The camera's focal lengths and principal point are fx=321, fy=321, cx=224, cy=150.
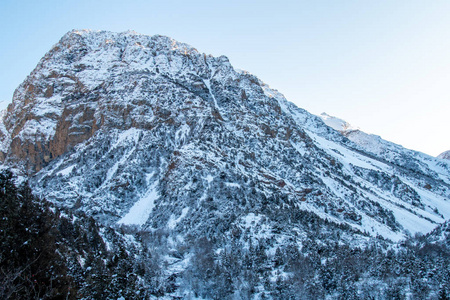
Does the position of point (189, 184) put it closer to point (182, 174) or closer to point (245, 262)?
point (182, 174)

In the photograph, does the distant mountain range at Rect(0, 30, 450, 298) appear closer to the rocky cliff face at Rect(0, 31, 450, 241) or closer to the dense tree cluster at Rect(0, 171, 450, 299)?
the rocky cliff face at Rect(0, 31, 450, 241)

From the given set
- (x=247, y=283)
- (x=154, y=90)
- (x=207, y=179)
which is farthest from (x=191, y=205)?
(x=154, y=90)

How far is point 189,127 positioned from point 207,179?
4827 cm

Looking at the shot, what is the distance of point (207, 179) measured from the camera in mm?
126625

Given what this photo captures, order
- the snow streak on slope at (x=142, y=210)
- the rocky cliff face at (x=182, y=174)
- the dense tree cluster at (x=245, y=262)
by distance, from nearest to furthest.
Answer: the dense tree cluster at (x=245, y=262) → the rocky cliff face at (x=182, y=174) → the snow streak on slope at (x=142, y=210)

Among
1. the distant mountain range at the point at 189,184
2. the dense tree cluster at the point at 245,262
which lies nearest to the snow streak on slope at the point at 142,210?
the distant mountain range at the point at 189,184

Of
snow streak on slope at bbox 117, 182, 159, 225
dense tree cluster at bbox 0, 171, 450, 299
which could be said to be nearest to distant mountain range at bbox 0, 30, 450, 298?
snow streak on slope at bbox 117, 182, 159, 225

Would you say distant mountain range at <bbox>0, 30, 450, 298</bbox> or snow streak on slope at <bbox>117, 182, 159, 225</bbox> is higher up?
distant mountain range at <bbox>0, 30, 450, 298</bbox>

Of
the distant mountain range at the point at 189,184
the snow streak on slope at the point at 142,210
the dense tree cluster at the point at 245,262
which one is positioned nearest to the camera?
the dense tree cluster at the point at 245,262

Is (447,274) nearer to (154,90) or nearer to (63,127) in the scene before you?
(154,90)

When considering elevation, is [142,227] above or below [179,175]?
below

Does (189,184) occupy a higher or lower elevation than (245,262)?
higher

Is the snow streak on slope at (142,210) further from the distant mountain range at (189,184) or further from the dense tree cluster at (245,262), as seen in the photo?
the dense tree cluster at (245,262)

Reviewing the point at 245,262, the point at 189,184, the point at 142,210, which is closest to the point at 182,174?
the point at 189,184
